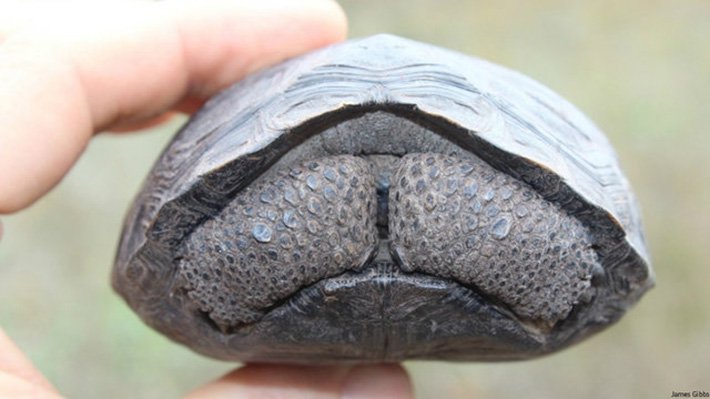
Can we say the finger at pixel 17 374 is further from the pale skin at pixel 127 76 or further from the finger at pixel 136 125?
the finger at pixel 136 125

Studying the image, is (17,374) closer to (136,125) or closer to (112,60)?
(112,60)

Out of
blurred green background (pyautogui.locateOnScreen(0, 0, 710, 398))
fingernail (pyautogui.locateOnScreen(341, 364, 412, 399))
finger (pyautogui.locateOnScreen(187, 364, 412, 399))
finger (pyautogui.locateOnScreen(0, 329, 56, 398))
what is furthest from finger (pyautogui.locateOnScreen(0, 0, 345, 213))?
blurred green background (pyautogui.locateOnScreen(0, 0, 710, 398))

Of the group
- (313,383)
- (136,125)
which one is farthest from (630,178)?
(136,125)

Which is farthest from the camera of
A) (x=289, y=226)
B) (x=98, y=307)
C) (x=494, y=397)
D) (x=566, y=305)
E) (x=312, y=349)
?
(x=98, y=307)

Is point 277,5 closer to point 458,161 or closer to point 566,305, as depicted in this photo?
point 458,161

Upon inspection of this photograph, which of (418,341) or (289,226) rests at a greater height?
(289,226)

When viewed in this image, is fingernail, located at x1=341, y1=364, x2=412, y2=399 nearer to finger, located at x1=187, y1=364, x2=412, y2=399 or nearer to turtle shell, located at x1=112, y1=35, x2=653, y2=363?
finger, located at x1=187, y1=364, x2=412, y2=399

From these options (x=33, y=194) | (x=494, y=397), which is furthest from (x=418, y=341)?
(x=494, y=397)
